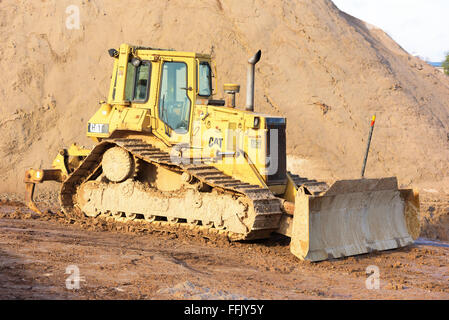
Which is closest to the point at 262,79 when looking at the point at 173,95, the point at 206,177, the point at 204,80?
the point at 204,80

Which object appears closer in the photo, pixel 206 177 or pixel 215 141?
pixel 206 177

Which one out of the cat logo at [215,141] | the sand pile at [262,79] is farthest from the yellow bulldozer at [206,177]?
the sand pile at [262,79]

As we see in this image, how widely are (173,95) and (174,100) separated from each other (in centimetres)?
10

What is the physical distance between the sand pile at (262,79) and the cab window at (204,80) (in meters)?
7.88

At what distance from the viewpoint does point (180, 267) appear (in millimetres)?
7746

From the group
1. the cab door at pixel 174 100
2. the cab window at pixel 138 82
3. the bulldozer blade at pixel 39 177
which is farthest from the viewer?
the bulldozer blade at pixel 39 177

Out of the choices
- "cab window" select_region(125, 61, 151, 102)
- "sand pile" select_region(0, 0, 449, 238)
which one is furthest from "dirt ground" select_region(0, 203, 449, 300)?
"sand pile" select_region(0, 0, 449, 238)

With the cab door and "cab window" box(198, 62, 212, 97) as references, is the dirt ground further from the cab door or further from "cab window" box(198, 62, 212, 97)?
"cab window" box(198, 62, 212, 97)

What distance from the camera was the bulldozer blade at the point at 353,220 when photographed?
8.61 m

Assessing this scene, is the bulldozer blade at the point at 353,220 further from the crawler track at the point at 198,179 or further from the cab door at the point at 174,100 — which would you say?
the cab door at the point at 174,100

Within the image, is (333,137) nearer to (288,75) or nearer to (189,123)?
(288,75)

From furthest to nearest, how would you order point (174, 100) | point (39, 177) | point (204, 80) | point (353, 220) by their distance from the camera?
1. point (39, 177)
2. point (204, 80)
3. point (174, 100)
4. point (353, 220)

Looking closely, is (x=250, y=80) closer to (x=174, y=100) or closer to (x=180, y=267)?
(x=174, y=100)

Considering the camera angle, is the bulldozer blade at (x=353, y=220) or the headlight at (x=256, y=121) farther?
the headlight at (x=256, y=121)
